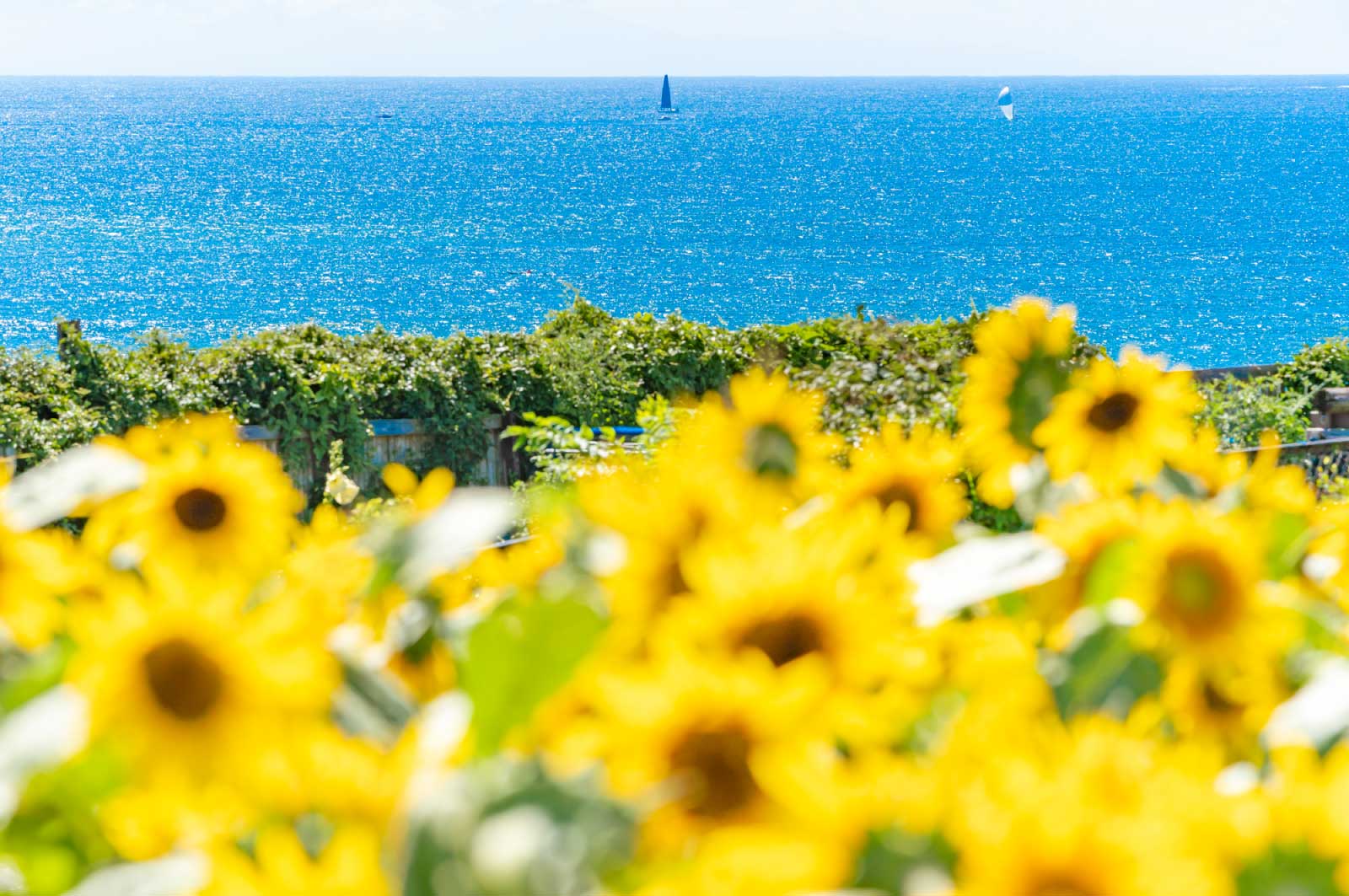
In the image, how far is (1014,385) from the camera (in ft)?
3.99

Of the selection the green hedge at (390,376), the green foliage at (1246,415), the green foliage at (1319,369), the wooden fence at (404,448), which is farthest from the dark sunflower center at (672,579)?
the green foliage at (1319,369)

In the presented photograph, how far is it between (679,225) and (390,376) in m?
49.3

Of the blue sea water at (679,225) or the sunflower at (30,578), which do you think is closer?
the sunflower at (30,578)

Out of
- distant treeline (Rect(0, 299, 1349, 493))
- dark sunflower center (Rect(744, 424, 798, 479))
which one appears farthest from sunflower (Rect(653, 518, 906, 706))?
distant treeline (Rect(0, 299, 1349, 493))

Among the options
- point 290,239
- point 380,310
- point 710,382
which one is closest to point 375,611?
point 710,382

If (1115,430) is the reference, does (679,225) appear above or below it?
below

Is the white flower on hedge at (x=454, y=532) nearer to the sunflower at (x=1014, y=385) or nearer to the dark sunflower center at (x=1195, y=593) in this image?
the dark sunflower center at (x=1195, y=593)

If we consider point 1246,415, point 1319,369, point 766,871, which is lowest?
point 1319,369

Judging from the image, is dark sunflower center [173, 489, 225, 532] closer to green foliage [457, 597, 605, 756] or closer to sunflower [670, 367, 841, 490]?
sunflower [670, 367, 841, 490]

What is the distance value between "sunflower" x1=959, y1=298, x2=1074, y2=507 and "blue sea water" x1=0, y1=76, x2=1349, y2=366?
954cm

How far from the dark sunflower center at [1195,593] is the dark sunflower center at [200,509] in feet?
2.03

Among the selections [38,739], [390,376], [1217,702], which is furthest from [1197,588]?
[390,376]

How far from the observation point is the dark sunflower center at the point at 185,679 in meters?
0.66

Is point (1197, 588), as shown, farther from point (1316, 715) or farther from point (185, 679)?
point (185, 679)
